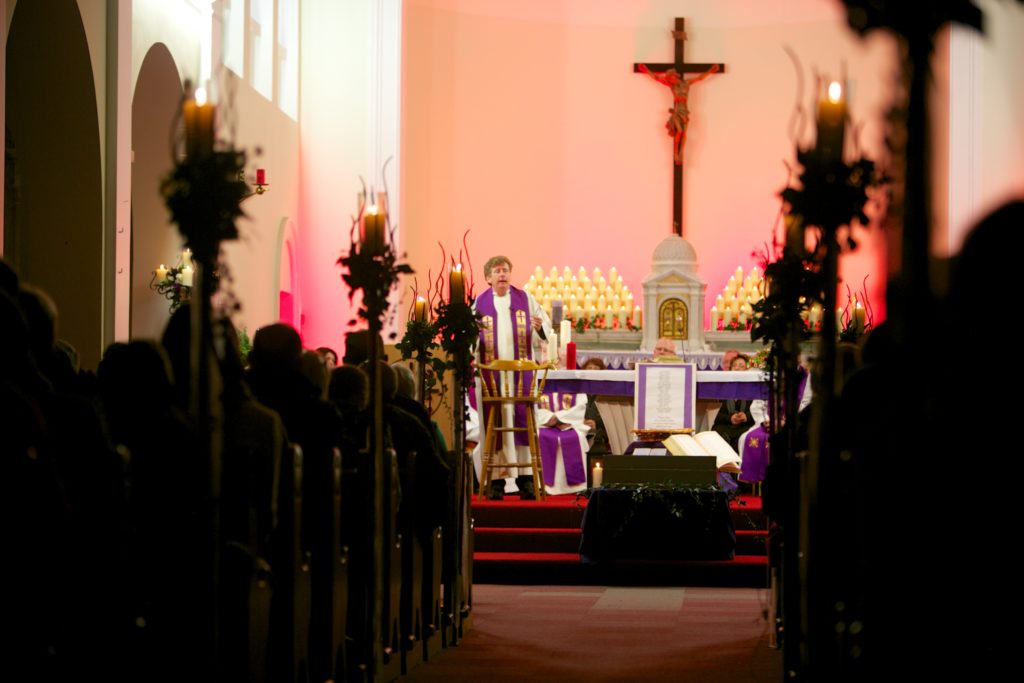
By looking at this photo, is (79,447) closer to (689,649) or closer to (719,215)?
(689,649)

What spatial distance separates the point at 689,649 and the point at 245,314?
26.1 feet

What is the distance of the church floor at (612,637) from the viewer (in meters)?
6.17

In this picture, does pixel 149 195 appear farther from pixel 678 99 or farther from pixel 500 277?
pixel 678 99

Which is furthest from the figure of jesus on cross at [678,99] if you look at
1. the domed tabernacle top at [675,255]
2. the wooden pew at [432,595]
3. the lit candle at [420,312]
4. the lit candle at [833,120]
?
the lit candle at [833,120]

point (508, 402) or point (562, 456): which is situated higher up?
point (508, 402)

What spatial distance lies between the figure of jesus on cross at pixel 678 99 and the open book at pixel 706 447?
659 cm

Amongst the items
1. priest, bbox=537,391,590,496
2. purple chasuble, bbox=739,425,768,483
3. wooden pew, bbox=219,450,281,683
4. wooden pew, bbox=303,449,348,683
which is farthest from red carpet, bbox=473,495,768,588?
wooden pew, bbox=219,450,281,683

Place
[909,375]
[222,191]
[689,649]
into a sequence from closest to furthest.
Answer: [909,375] < [222,191] < [689,649]

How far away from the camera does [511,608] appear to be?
8.53m

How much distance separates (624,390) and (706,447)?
1.01m

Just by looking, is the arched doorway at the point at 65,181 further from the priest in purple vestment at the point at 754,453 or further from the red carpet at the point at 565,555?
the priest in purple vestment at the point at 754,453

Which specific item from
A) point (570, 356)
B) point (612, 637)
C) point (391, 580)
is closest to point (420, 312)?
point (612, 637)

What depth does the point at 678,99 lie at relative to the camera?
17219 mm

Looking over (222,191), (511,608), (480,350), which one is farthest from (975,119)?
(222,191)
